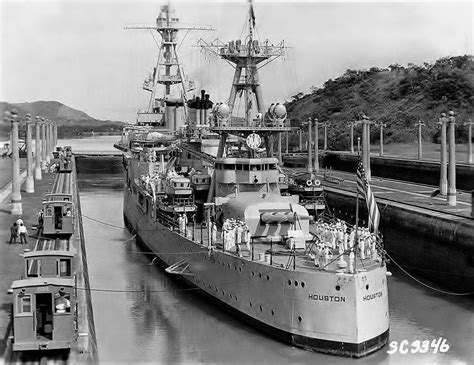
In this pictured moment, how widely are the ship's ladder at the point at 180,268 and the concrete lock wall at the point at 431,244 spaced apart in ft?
37.5

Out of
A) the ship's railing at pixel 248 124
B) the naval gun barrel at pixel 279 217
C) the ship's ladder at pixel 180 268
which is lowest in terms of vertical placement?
the ship's ladder at pixel 180 268

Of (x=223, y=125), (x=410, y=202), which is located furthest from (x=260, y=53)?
(x=410, y=202)

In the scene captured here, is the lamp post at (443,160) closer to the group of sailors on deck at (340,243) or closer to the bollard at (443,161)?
the bollard at (443,161)

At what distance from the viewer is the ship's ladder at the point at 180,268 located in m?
30.8

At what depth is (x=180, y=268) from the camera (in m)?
31.7

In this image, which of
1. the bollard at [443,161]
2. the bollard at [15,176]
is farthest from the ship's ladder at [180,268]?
the bollard at [443,161]

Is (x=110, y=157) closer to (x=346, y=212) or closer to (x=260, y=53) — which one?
(x=346, y=212)

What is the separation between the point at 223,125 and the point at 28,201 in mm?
16131

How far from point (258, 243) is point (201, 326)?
3.87 m

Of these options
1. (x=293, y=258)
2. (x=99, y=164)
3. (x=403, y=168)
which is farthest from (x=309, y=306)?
(x=99, y=164)

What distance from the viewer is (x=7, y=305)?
66.1ft

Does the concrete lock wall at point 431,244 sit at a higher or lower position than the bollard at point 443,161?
lower

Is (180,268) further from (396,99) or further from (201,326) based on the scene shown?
(396,99)

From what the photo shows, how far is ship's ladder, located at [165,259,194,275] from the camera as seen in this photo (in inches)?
1211
